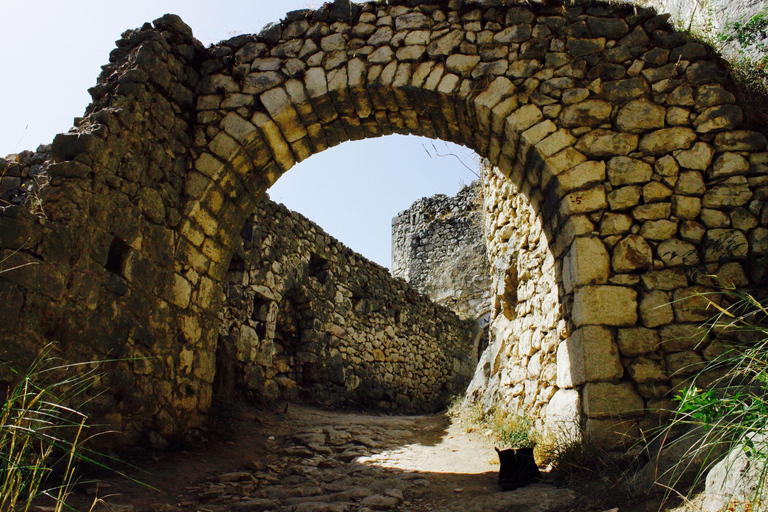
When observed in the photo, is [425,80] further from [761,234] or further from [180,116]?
[761,234]

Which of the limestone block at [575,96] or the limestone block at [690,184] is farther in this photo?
the limestone block at [575,96]

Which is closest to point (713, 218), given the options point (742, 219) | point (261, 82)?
point (742, 219)

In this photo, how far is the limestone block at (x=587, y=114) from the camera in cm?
353

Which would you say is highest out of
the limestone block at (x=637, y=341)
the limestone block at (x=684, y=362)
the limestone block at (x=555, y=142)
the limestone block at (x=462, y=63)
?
the limestone block at (x=462, y=63)

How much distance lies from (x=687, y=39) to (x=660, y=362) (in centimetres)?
234

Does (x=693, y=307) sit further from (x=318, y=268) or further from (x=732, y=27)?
(x=318, y=268)

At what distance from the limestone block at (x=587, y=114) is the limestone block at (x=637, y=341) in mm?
1487

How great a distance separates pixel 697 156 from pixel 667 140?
0.22m

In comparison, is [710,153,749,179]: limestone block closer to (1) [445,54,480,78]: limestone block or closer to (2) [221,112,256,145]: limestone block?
(1) [445,54,480,78]: limestone block

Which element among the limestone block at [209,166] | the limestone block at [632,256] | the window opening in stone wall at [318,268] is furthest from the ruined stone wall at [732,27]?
the window opening in stone wall at [318,268]

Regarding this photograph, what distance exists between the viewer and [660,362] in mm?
3000

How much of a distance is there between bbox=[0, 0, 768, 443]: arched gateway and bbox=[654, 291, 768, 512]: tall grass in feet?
0.70

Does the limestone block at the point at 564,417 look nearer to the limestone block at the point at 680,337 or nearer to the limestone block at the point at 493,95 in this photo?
the limestone block at the point at 680,337

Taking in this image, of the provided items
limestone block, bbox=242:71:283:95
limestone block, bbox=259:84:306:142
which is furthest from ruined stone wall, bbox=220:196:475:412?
limestone block, bbox=242:71:283:95
